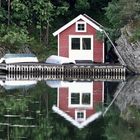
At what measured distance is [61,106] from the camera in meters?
32.3

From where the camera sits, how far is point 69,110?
102 ft

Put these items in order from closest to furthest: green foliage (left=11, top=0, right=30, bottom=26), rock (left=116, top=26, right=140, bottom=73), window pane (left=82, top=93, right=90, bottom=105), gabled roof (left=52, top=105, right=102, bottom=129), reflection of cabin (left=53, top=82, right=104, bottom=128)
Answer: gabled roof (left=52, top=105, right=102, bottom=129) → reflection of cabin (left=53, top=82, right=104, bottom=128) → window pane (left=82, top=93, right=90, bottom=105) → rock (left=116, top=26, right=140, bottom=73) → green foliage (left=11, top=0, right=30, bottom=26)

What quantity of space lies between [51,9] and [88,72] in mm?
10353

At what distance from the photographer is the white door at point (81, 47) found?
55.5 metres

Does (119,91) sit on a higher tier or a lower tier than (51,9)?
lower

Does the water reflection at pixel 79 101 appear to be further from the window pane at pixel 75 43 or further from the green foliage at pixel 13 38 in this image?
the green foliage at pixel 13 38

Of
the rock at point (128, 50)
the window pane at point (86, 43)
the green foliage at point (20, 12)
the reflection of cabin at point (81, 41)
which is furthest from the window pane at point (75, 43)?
the green foliage at point (20, 12)

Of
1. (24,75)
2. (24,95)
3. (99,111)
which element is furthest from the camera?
(24,75)

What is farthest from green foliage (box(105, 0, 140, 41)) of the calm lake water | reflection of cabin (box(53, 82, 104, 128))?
reflection of cabin (box(53, 82, 104, 128))

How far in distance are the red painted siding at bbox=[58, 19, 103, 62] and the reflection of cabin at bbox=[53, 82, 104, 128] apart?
1120 cm

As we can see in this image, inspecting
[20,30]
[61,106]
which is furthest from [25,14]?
[61,106]

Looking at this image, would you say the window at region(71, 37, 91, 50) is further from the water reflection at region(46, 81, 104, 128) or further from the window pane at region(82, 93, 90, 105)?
the window pane at region(82, 93, 90, 105)

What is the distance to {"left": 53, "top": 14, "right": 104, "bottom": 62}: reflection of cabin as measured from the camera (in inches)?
2189

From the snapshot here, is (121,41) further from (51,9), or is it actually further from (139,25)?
(51,9)
